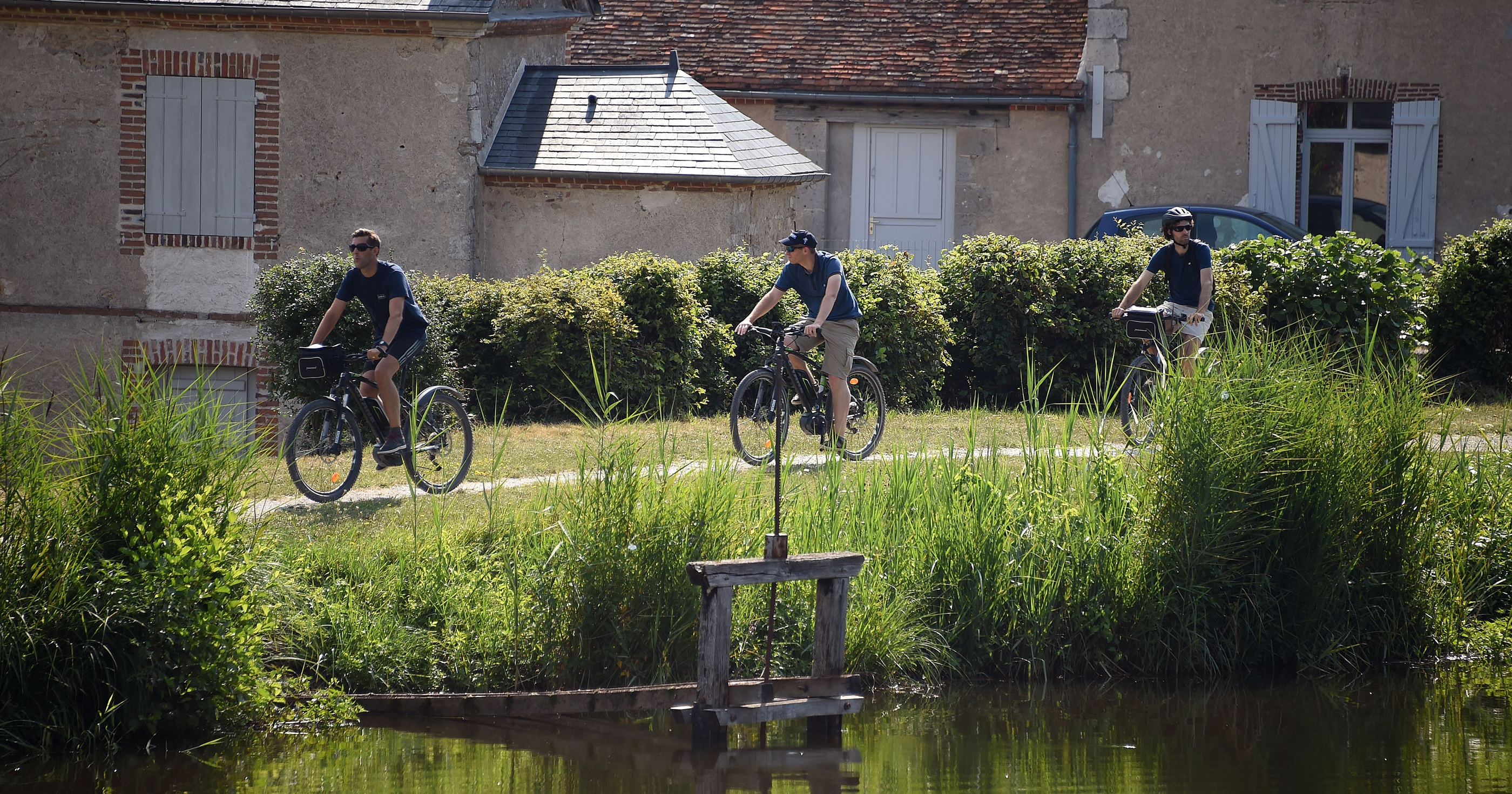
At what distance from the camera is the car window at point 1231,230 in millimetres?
17000

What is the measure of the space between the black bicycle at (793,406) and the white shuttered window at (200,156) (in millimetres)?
6929

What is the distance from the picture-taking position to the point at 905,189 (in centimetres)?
2042

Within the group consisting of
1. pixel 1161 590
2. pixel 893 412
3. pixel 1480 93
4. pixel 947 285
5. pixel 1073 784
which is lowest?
pixel 1073 784

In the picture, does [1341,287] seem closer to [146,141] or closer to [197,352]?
[197,352]

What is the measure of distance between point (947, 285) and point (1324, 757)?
7.92 metres

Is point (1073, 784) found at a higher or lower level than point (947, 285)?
lower

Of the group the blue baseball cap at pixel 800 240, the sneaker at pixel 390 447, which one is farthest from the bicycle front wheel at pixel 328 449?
the blue baseball cap at pixel 800 240

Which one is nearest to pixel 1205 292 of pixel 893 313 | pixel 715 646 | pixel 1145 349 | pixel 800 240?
pixel 1145 349

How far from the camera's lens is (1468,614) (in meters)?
8.24

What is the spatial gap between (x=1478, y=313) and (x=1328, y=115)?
246 inches

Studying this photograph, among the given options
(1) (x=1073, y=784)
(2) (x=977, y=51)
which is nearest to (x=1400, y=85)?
(2) (x=977, y=51)

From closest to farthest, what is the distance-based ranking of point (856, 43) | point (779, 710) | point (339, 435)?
point (779, 710)
point (339, 435)
point (856, 43)

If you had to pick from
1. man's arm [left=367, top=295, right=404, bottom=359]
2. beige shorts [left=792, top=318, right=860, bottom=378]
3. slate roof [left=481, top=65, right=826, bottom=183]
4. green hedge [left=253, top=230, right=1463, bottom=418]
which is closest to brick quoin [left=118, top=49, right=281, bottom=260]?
green hedge [left=253, top=230, right=1463, bottom=418]

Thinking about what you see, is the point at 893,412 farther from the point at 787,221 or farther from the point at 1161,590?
the point at 1161,590
